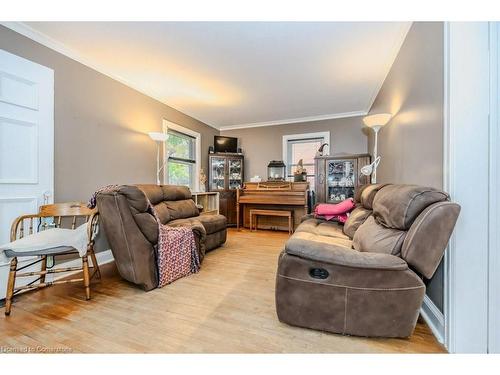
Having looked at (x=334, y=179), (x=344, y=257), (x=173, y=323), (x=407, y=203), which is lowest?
(x=173, y=323)

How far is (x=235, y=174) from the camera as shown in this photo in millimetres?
5004

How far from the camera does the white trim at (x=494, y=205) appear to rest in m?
1.11

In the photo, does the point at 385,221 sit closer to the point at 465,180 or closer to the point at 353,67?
the point at 465,180

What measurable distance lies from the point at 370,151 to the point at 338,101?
3.64 feet

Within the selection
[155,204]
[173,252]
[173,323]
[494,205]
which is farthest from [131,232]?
[494,205]

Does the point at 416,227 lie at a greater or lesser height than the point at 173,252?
greater

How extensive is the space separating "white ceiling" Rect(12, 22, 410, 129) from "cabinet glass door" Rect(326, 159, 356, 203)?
3.57ft

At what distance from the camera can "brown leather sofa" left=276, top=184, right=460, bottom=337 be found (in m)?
1.13

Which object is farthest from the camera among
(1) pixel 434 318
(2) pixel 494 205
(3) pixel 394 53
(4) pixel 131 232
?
(3) pixel 394 53

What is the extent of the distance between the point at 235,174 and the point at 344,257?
3944mm

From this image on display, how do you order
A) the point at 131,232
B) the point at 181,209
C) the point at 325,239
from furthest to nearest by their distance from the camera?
the point at 181,209
the point at 325,239
the point at 131,232

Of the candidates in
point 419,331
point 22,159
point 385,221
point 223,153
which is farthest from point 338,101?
point 22,159

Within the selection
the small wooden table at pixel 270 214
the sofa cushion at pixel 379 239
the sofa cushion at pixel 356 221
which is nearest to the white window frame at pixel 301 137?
the small wooden table at pixel 270 214

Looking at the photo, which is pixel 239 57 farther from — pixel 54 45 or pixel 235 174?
pixel 235 174
